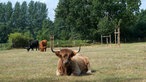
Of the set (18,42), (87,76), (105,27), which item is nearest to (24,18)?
(105,27)

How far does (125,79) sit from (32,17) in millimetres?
157620

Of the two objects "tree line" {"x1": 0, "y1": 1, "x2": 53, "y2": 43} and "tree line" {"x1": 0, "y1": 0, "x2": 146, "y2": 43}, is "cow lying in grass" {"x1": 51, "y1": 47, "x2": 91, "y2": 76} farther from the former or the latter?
"tree line" {"x1": 0, "y1": 1, "x2": 53, "y2": 43}

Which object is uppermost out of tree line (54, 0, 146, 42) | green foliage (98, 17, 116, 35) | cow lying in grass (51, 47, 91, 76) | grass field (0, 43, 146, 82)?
tree line (54, 0, 146, 42)

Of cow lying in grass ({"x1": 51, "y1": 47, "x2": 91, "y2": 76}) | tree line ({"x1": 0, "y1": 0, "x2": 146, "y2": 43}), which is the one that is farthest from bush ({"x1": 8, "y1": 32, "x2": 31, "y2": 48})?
cow lying in grass ({"x1": 51, "y1": 47, "x2": 91, "y2": 76})

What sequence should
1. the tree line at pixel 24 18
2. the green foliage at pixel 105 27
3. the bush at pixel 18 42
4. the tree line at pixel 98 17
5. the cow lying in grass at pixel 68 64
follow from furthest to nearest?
1. the tree line at pixel 24 18
2. the tree line at pixel 98 17
3. the green foliage at pixel 105 27
4. the bush at pixel 18 42
5. the cow lying in grass at pixel 68 64

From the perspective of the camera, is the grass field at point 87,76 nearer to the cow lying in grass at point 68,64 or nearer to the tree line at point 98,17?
the cow lying in grass at point 68,64

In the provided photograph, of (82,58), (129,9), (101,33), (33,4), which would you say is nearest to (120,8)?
(129,9)

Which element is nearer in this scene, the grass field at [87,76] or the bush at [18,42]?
the grass field at [87,76]

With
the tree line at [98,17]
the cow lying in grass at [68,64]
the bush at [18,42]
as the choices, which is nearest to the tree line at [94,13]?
the tree line at [98,17]

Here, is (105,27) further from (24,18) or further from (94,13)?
(24,18)

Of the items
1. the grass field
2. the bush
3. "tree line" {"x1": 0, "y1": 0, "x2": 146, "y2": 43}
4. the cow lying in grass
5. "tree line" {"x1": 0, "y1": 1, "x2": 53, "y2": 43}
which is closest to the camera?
the grass field

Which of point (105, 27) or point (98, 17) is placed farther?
point (98, 17)

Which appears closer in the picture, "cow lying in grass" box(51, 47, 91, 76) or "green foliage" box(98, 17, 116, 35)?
"cow lying in grass" box(51, 47, 91, 76)

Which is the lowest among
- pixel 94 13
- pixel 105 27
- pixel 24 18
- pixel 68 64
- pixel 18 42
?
pixel 68 64
